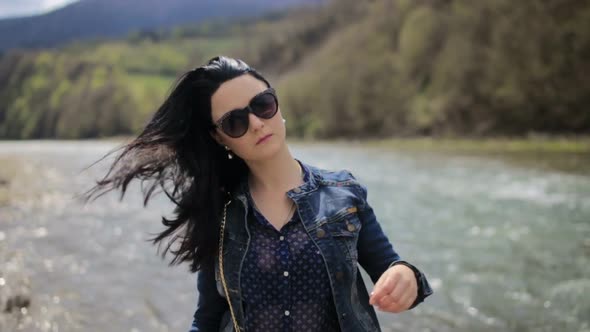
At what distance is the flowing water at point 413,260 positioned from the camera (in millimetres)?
6738

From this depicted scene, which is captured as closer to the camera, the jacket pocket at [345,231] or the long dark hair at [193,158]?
the jacket pocket at [345,231]

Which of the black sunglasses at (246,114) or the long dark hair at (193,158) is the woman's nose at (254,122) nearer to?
the black sunglasses at (246,114)

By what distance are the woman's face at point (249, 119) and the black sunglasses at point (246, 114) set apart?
0.02 m

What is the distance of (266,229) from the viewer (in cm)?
245

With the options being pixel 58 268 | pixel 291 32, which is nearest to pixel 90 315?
pixel 58 268

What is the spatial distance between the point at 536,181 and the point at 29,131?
15763 cm

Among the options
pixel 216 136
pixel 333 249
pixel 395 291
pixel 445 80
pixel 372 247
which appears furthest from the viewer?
pixel 445 80

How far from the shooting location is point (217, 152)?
108 inches

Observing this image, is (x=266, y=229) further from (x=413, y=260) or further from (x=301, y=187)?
(x=413, y=260)

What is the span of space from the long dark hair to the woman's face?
0.04 metres

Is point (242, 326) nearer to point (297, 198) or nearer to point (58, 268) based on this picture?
point (297, 198)

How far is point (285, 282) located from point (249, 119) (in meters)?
0.73

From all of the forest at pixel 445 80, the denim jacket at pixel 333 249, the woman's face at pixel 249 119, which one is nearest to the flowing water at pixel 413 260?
the forest at pixel 445 80

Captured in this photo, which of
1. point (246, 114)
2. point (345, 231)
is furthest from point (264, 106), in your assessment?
point (345, 231)
